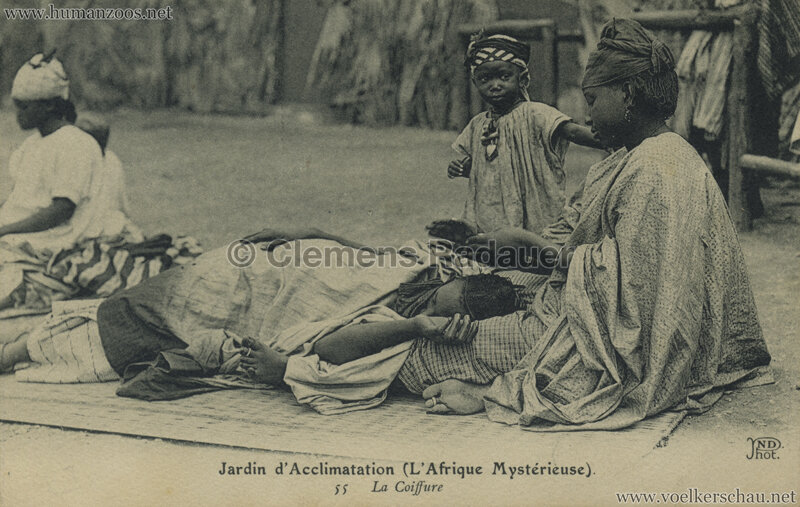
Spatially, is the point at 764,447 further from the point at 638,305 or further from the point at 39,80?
the point at 39,80

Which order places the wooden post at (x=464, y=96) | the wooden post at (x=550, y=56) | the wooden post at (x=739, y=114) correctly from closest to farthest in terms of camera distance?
1. the wooden post at (x=739, y=114)
2. the wooden post at (x=550, y=56)
3. the wooden post at (x=464, y=96)

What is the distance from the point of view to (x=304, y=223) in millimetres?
6383

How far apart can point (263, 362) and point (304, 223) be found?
2.68m

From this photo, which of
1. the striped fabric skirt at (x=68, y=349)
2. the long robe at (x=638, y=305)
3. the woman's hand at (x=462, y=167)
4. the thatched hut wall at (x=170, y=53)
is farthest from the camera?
the thatched hut wall at (x=170, y=53)

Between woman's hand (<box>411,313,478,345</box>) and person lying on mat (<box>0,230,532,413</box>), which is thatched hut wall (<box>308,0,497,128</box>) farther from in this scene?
woman's hand (<box>411,313,478,345</box>)

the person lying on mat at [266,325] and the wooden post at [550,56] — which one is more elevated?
the wooden post at [550,56]

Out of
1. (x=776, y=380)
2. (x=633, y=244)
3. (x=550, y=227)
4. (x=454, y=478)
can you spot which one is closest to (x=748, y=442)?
(x=776, y=380)

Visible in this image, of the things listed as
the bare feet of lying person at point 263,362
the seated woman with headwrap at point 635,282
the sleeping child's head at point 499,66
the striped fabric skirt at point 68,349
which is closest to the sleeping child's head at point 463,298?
the seated woman with headwrap at point 635,282

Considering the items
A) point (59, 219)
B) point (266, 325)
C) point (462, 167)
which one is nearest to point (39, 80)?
point (59, 219)

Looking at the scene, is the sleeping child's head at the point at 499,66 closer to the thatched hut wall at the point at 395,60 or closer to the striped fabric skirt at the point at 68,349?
the striped fabric skirt at the point at 68,349

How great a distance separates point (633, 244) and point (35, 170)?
11.6ft

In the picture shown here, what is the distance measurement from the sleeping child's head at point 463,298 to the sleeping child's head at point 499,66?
101 centimetres

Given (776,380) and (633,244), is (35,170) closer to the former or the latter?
(633,244)

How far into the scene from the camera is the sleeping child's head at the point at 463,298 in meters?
3.79
